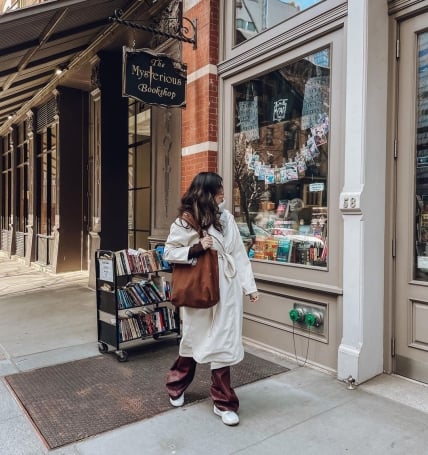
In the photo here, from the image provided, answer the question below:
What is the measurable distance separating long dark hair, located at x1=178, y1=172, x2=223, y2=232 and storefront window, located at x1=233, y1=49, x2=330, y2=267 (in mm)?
1455

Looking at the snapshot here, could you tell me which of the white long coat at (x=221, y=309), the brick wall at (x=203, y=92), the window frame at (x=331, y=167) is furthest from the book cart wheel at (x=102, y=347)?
the brick wall at (x=203, y=92)

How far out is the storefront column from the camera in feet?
12.0

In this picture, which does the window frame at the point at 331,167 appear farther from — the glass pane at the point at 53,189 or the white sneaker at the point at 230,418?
the glass pane at the point at 53,189


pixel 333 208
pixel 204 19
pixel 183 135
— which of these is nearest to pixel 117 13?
pixel 204 19

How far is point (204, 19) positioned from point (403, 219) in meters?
3.60

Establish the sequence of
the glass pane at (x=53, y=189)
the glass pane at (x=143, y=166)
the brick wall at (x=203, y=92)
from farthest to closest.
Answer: the glass pane at (x=53, y=189) → the glass pane at (x=143, y=166) → the brick wall at (x=203, y=92)

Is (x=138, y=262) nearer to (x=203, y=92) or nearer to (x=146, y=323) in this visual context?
(x=146, y=323)

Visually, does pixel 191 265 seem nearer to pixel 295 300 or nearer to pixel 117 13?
pixel 295 300

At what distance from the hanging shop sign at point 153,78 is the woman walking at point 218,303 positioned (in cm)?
225

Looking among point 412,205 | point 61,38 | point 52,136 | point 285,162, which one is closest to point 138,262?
point 285,162

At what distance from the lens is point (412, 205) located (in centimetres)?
370

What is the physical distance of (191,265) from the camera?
3.15 m

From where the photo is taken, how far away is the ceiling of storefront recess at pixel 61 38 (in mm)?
5250

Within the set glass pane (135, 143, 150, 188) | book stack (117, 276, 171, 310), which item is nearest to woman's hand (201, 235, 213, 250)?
book stack (117, 276, 171, 310)
